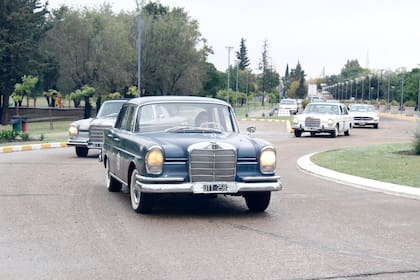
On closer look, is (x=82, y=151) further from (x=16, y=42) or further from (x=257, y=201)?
(x=16, y=42)

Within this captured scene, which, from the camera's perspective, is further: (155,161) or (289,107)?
(289,107)

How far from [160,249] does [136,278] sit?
4.21 ft

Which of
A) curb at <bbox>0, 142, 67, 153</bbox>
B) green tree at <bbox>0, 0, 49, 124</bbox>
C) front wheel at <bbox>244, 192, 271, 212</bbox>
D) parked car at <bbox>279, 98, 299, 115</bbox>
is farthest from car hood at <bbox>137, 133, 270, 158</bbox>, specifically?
parked car at <bbox>279, 98, 299, 115</bbox>

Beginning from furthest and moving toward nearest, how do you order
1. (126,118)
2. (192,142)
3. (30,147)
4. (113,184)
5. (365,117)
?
(365,117) < (30,147) < (113,184) < (126,118) < (192,142)

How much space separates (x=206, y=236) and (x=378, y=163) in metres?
10.6

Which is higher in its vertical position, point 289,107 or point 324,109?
point 324,109

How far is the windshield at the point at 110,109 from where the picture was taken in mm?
20266

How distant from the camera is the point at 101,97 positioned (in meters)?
58.3

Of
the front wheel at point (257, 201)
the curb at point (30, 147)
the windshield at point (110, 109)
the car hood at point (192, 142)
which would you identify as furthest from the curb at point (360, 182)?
the curb at point (30, 147)

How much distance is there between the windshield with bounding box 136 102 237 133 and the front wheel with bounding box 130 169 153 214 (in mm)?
993

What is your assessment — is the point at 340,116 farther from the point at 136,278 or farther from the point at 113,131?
the point at 136,278

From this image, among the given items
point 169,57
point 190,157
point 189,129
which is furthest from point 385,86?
point 190,157

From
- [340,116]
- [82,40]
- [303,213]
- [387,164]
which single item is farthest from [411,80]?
[303,213]

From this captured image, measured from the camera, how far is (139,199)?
998 cm
